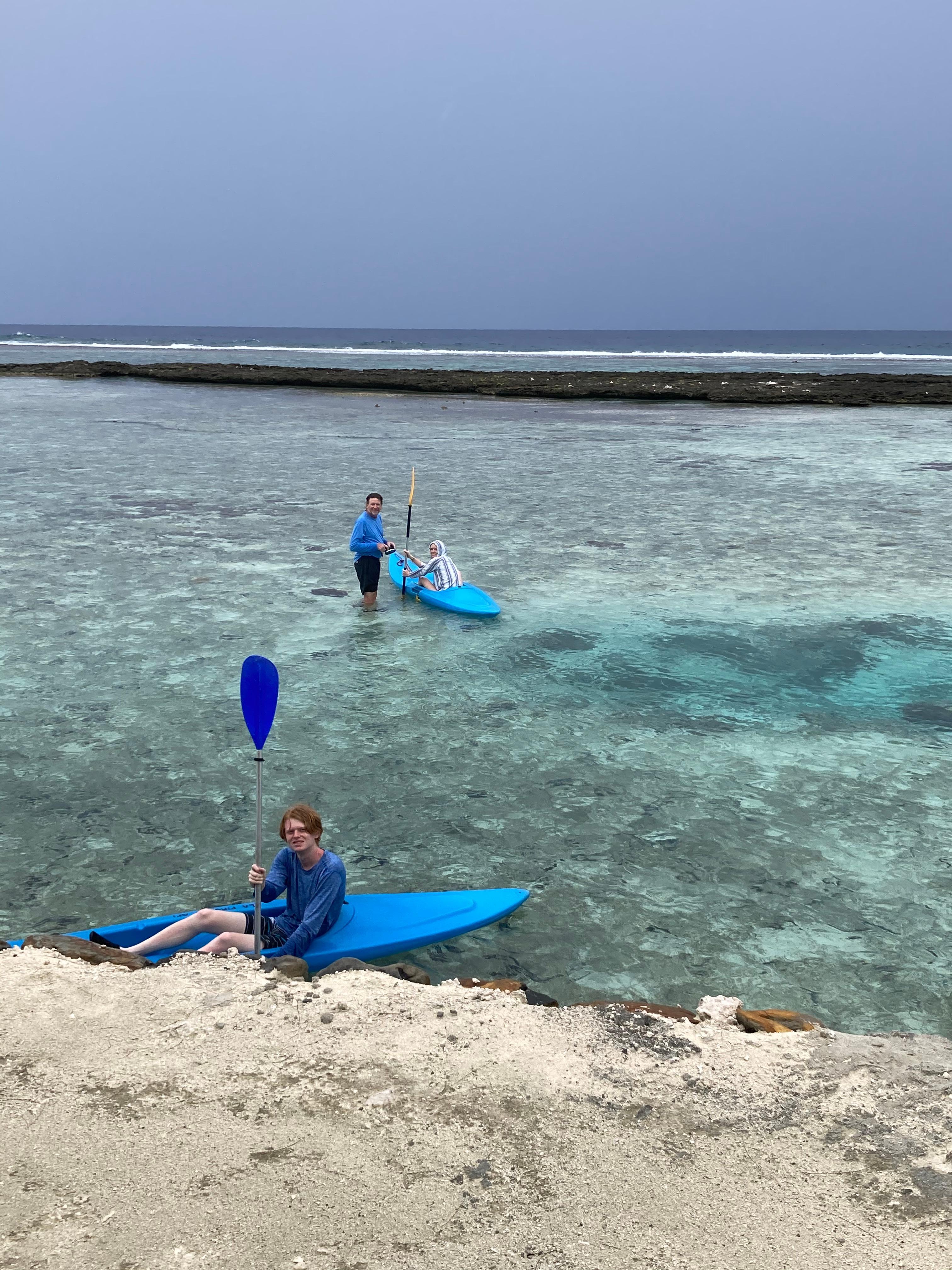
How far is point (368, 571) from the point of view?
36.7 feet

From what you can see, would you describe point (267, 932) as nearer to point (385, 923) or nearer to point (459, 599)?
point (385, 923)

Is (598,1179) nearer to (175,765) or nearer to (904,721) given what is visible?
(175,765)

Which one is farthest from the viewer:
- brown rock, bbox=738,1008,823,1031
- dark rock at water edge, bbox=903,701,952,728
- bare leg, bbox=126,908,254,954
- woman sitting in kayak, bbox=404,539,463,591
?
woman sitting in kayak, bbox=404,539,463,591

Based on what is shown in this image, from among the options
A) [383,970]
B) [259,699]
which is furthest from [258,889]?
[259,699]

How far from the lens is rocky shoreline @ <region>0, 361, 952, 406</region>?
39688mm

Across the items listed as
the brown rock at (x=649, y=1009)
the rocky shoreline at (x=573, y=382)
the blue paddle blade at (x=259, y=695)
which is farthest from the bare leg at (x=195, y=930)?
the rocky shoreline at (x=573, y=382)

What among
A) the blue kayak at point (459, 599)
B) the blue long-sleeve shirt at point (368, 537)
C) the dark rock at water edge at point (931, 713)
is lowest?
the dark rock at water edge at point (931, 713)

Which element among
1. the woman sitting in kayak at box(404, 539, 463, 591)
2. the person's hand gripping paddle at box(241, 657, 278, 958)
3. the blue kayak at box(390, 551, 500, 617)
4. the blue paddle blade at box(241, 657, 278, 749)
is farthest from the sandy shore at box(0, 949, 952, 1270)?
the woman sitting in kayak at box(404, 539, 463, 591)

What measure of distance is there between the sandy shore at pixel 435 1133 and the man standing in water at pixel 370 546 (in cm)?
688

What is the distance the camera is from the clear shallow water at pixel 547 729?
5.59 m

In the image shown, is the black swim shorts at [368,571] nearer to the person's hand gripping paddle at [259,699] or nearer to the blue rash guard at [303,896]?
the person's hand gripping paddle at [259,699]

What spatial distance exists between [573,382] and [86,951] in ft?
143

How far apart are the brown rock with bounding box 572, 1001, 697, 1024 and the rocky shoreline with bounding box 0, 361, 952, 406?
36751mm

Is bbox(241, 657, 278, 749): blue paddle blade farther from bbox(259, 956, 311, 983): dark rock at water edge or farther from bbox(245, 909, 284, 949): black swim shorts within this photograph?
bbox(259, 956, 311, 983): dark rock at water edge
